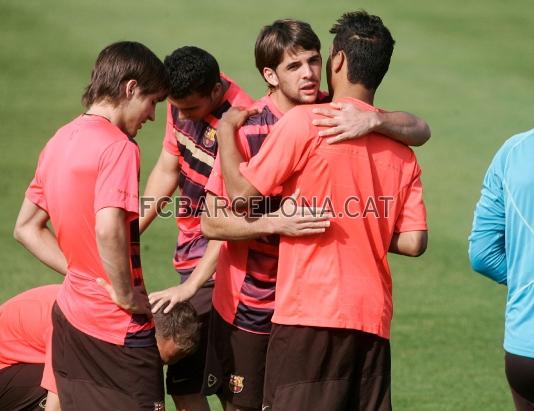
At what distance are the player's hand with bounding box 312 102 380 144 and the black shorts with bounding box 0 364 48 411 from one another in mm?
2271

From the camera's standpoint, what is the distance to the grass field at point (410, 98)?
8.27 meters

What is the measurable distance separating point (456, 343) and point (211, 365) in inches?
124

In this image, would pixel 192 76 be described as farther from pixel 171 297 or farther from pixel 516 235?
pixel 516 235

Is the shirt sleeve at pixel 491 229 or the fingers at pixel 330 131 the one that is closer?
the shirt sleeve at pixel 491 229

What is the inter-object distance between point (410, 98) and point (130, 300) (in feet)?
30.5

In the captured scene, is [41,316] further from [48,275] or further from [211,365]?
[48,275]

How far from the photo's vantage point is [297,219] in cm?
445

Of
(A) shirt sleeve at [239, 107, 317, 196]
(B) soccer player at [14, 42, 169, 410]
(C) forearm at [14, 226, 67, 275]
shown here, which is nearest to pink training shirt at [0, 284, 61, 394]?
(C) forearm at [14, 226, 67, 275]

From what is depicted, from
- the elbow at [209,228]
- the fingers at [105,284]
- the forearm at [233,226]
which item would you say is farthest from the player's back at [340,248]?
the fingers at [105,284]

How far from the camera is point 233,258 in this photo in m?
5.12

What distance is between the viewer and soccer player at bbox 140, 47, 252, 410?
232 inches

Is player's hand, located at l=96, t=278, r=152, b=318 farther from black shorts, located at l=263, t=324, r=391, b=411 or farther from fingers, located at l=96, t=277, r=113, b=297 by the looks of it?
black shorts, located at l=263, t=324, r=391, b=411

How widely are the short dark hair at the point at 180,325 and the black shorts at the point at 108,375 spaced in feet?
2.79

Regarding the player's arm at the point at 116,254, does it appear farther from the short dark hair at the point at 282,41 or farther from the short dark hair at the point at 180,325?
the short dark hair at the point at 282,41
